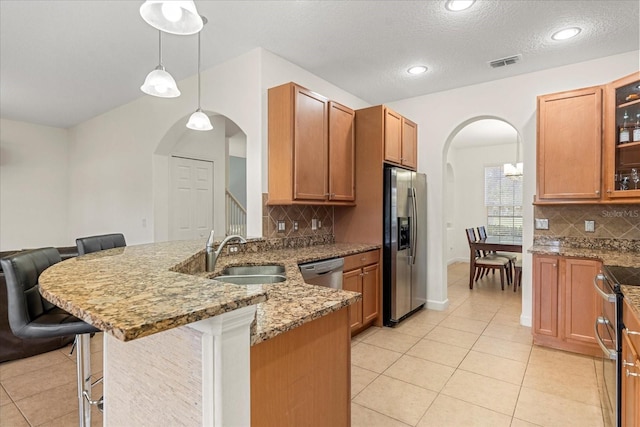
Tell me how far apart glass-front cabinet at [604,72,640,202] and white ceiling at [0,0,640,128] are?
498 mm

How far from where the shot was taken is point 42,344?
2.96 m

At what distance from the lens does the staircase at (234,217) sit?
229 inches

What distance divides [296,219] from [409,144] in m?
1.76

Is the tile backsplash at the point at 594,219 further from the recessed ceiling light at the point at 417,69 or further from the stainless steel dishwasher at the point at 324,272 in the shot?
the stainless steel dishwasher at the point at 324,272

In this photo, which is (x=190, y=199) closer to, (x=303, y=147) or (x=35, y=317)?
(x=303, y=147)

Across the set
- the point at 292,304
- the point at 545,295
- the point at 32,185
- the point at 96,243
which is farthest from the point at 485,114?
the point at 32,185

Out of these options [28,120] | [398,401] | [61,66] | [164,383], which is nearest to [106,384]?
[164,383]

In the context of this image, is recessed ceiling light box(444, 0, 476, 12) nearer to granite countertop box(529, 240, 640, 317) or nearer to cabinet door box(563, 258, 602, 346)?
granite countertop box(529, 240, 640, 317)

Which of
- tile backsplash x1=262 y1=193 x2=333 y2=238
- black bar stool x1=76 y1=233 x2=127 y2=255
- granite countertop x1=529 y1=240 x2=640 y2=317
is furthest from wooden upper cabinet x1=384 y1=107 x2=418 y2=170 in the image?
black bar stool x1=76 y1=233 x2=127 y2=255

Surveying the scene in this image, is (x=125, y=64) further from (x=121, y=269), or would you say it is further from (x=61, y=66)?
(x=121, y=269)

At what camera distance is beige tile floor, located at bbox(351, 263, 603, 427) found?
204cm

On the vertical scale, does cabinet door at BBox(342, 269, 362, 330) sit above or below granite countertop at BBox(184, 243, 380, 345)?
below

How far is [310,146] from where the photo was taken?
3164 mm

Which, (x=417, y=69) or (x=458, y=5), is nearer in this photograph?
(x=458, y=5)
